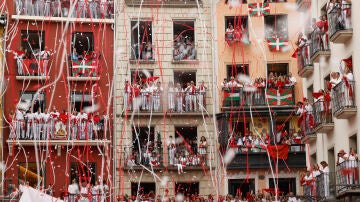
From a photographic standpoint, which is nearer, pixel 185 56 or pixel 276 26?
pixel 185 56

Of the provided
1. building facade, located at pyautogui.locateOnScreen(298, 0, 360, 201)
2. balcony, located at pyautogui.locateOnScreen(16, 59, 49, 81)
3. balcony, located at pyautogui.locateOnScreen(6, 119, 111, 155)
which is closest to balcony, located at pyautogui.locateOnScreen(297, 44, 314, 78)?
building facade, located at pyautogui.locateOnScreen(298, 0, 360, 201)

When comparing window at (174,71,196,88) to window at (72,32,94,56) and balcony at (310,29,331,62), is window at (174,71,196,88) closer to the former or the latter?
window at (72,32,94,56)

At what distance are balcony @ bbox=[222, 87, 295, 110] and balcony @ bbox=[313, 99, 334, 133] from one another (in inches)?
357

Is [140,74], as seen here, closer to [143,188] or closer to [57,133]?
[57,133]

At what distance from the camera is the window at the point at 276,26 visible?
54.8 meters

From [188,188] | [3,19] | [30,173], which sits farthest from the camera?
[188,188]

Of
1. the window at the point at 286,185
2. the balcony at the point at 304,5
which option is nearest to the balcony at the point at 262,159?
the window at the point at 286,185

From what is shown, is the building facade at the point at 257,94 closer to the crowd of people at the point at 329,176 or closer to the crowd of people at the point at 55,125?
the crowd of people at the point at 55,125

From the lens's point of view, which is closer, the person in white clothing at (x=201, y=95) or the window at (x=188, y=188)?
the window at (x=188, y=188)

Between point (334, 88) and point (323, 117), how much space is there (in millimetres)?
2863

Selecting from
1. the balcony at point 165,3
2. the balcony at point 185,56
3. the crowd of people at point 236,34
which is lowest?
the balcony at point 185,56

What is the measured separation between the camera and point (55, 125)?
5206cm

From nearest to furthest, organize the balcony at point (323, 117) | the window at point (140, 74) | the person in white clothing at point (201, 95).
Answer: the balcony at point (323, 117)
the person in white clothing at point (201, 95)
the window at point (140, 74)

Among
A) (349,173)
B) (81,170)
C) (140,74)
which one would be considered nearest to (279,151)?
(140,74)
